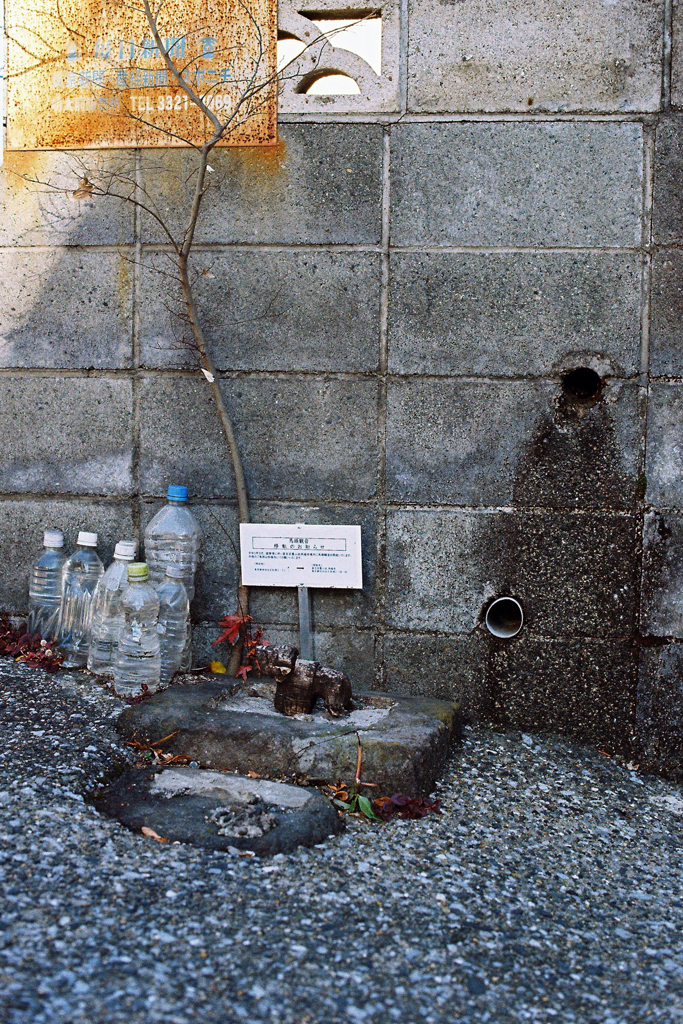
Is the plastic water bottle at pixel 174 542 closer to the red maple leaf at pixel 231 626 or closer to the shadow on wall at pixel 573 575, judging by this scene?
A: the red maple leaf at pixel 231 626

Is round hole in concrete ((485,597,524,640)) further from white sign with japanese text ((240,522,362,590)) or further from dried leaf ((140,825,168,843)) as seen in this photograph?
dried leaf ((140,825,168,843))

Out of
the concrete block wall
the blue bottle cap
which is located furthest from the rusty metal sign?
the blue bottle cap

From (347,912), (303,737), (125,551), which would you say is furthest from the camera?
(125,551)

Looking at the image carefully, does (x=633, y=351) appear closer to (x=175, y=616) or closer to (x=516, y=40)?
(x=516, y=40)

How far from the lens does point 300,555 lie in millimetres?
3482

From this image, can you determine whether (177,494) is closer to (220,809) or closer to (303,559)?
(303,559)

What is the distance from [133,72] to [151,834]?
3047 millimetres

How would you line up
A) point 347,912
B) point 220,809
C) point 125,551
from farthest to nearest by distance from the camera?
point 125,551
point 220,809
point 347,912

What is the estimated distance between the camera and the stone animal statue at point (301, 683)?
3059 mm

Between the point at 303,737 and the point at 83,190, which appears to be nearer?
the point at 303,737

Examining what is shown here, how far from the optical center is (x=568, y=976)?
6.69ft

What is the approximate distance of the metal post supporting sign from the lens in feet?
11.3

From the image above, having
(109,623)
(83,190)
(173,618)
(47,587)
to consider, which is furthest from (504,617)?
(83,190)

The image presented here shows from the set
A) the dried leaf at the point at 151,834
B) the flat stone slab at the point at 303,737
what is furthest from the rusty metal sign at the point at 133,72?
the dried leaf at the point at 151,834
